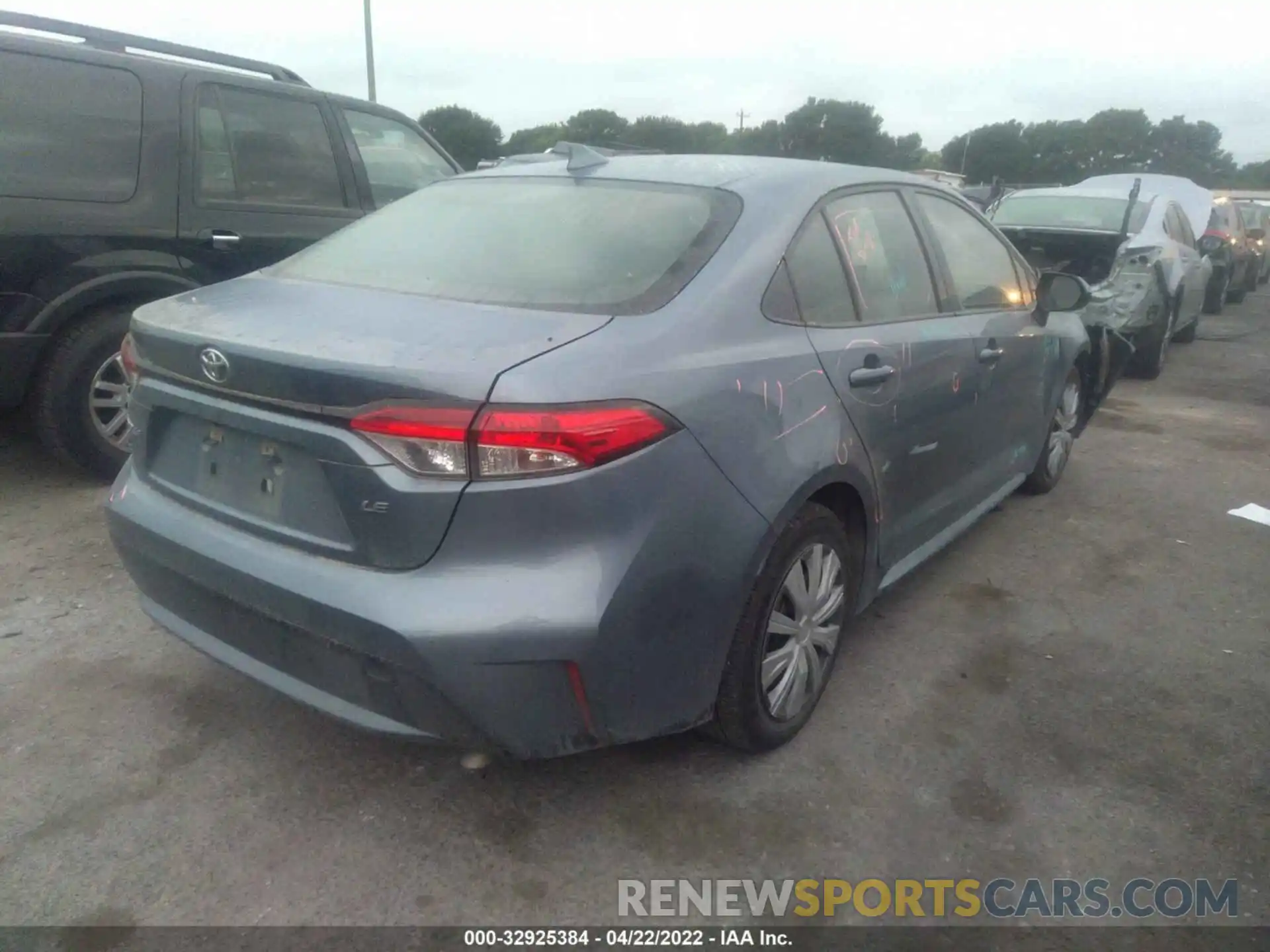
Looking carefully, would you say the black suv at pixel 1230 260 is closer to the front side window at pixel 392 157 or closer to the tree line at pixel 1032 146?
the front side window at pixel 392 157

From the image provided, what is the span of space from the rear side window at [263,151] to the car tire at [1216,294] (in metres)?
12.4

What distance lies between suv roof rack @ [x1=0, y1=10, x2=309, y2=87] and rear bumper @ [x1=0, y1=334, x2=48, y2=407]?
135 centimetres

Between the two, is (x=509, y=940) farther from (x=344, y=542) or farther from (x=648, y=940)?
(x=344, y=542)

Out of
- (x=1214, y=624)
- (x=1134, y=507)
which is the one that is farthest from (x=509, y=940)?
(x=1134, y=507)

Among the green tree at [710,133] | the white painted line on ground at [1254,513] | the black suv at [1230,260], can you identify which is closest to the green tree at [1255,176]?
the green tree at [710,133]

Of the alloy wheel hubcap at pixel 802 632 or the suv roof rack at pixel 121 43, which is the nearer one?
the alloy wheel hubcap at pixel 802 632

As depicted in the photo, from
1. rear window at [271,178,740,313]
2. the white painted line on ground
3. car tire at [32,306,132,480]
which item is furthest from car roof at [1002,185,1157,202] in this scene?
car tire at [32,306,132,480]

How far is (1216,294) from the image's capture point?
13617mm

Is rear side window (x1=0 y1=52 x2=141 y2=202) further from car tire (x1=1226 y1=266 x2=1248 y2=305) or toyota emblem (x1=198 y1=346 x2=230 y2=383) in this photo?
car tire (x1=1226 y1=266 x2=1248 y2=305)

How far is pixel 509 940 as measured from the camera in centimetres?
211

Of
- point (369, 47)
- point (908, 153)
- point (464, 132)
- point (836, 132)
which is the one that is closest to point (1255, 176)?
point (908, 153)

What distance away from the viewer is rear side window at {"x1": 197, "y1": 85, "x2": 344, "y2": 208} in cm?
467

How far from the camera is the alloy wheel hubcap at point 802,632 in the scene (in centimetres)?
261

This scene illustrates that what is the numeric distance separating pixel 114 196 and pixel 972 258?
3628mm
